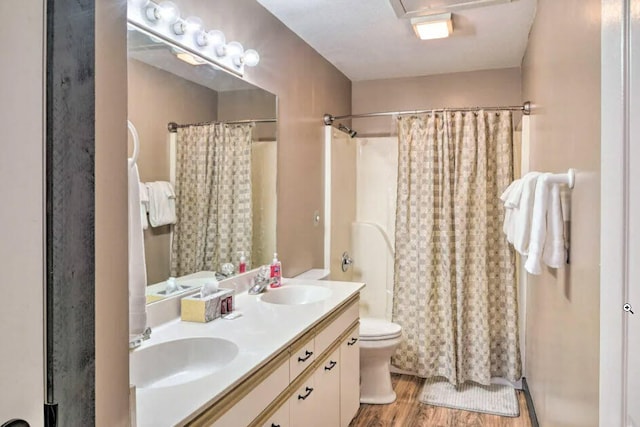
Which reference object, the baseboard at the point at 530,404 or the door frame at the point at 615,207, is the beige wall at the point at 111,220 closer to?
the door frame at the point at 615,207

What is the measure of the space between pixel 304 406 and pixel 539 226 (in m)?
1.15

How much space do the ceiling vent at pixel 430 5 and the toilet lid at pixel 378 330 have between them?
6.41ft

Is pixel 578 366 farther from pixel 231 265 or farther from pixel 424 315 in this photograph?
pixel 424 315

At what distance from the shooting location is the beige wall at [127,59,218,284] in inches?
68.5

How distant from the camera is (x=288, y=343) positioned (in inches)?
64.6

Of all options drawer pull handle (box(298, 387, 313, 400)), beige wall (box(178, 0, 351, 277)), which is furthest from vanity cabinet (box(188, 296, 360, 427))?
beige wall (box(178, 0, 351, 277))

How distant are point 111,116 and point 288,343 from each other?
43.8 inches

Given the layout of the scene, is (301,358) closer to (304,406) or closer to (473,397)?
(304,406)

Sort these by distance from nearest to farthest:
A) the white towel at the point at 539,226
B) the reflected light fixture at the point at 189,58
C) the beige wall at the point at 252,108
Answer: the white towel at the point at 539,226, the reflected light fixture at the point at 189,58, the beige wall at the point at 252,108

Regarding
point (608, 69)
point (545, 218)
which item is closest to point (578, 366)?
point (545, 218)

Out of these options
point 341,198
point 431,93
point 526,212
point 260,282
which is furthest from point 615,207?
point 431,93

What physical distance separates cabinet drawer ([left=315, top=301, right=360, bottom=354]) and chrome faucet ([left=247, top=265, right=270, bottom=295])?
45 centimetres

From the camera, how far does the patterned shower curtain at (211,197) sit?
77.7 inches
